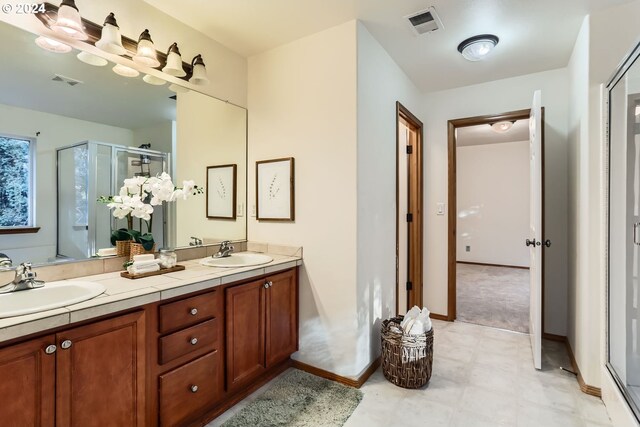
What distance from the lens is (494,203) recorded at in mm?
6328

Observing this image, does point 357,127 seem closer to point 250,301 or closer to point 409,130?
point 250,301

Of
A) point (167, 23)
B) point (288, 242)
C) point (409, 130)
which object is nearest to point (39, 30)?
point (167, 23)

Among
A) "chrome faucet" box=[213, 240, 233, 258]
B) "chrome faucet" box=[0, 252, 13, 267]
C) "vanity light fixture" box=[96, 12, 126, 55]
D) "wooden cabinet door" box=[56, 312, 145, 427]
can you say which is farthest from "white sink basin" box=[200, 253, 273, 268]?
"vanity light fixture" box=[96, 12, 126, 55]

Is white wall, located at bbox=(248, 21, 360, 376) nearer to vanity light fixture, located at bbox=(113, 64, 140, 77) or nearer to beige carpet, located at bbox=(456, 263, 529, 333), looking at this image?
vanity light fixture, located at bbox=(113, 64, 140, 77)

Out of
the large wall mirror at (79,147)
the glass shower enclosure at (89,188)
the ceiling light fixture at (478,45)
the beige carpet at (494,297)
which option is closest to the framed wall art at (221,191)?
the large wall mirror at (79,147)

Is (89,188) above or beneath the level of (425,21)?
beneath

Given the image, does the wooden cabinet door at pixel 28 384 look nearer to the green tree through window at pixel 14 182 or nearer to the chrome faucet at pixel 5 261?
the chrome faucet at pixel 5 261

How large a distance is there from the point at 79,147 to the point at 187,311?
43.3 inches

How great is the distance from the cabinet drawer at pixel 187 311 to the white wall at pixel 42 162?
71 cm

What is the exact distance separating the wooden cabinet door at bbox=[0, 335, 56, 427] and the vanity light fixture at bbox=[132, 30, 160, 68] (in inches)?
60.5

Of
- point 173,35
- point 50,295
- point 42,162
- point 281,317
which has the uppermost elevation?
point 173,35

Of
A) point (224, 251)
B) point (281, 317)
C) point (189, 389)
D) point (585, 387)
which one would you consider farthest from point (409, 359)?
point (224, 251)

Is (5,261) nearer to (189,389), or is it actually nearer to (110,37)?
(189,389)

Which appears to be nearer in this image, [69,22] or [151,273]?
[69,22]
